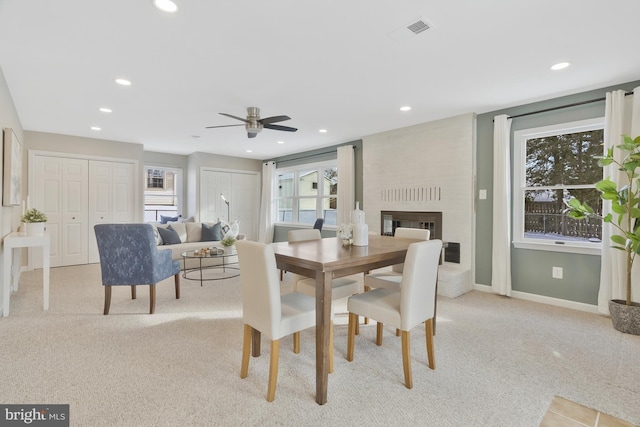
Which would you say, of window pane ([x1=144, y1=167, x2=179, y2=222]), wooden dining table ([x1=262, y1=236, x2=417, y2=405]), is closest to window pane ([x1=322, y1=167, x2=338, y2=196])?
window pane ([x1=144, y1=167, x2=179, y2=222])

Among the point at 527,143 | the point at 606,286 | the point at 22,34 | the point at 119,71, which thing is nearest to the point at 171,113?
the point at 119,71

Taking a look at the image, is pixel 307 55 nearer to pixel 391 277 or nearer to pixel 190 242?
pixel 391 277

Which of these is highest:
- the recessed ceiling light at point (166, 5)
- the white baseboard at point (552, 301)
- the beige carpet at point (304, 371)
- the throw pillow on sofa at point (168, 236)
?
the recessed ceiling light at point (166, 5)

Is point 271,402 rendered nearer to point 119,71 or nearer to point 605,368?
point 605,368

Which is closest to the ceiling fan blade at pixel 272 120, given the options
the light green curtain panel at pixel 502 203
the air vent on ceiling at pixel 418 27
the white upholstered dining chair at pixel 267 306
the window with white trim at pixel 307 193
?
the air vent on ceiling at pixel 418 27

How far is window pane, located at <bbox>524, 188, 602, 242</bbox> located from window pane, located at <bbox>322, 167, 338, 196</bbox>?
3.52m

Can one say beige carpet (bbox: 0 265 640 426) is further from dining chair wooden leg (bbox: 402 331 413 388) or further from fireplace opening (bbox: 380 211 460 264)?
fireplace opening (bbox: 380 211 460 264)

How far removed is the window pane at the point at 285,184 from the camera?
765cm

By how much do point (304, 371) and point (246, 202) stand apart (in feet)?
20.7

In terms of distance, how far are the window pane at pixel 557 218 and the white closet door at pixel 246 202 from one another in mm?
6051

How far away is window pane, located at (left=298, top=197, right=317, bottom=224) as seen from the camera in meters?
7.10

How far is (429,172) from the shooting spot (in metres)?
4.61

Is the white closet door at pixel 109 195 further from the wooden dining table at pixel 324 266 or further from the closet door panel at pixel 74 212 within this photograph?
the wooden dining table at pixel 324 266

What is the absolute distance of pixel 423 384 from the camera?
196 centimetres
